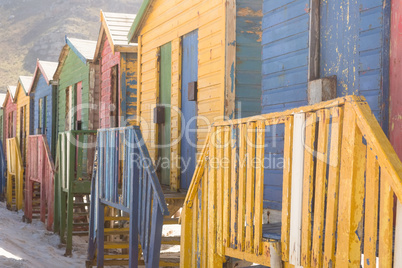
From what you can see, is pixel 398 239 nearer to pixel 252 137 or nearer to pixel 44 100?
pixel 252 137

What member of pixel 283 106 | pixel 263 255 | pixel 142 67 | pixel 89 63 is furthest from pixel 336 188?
pixel 89 63

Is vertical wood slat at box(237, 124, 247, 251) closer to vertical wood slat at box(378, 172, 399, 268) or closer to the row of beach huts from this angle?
the row of beach huts

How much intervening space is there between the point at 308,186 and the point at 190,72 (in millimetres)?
5317

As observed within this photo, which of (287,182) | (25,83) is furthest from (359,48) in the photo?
(25,83)

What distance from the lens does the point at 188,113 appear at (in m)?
8.27

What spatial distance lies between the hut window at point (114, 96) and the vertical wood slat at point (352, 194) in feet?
32.0

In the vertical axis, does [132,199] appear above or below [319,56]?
below

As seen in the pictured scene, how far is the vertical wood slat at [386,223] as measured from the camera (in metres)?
2.62

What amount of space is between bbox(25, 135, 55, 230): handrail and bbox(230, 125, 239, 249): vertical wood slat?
8681 mm

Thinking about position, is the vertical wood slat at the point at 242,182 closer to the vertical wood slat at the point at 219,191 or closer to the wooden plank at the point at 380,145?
the vertical wood slat at the point at 219,191

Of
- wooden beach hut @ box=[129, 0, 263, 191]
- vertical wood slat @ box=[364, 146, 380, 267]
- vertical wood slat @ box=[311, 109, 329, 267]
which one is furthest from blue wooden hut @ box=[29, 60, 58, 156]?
vertical wood slat @ box=[364, 146, 380, 267]

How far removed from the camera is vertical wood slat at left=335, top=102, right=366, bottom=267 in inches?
112

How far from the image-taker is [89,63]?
544 inches

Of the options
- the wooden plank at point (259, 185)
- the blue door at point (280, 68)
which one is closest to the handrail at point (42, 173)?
the blue door at point (280, 68)
